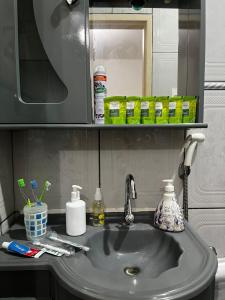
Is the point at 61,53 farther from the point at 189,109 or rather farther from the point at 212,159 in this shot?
the point at 212,159

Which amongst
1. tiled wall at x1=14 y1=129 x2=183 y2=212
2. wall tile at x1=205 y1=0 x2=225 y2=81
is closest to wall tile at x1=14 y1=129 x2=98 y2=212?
tiled wall at x1=14 y1=129 x2=183 y2=212

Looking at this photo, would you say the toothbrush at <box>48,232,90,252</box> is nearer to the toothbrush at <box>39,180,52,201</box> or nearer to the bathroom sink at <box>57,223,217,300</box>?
the bathroom sink at <box>57,223,217,300</box>

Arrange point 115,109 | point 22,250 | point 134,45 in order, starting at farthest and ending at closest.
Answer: point 134,45 → point 115,109 → point 22,250

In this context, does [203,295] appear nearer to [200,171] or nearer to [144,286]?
[144,286]

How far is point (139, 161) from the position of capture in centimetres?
97

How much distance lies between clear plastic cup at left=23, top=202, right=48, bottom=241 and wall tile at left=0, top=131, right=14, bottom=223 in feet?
0.43

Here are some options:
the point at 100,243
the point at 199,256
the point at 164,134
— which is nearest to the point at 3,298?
the point at 100,243

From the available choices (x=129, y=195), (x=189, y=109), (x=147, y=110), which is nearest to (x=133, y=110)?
(x=147, y=110)

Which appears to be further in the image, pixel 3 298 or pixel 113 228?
pixel 113 228

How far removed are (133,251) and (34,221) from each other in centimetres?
36

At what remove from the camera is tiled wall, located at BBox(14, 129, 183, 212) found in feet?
3.09

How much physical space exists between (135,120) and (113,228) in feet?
1.28

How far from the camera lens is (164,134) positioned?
3.15 ft

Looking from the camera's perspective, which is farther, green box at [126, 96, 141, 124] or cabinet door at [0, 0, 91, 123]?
green box at [126, 96, 141, 124]
